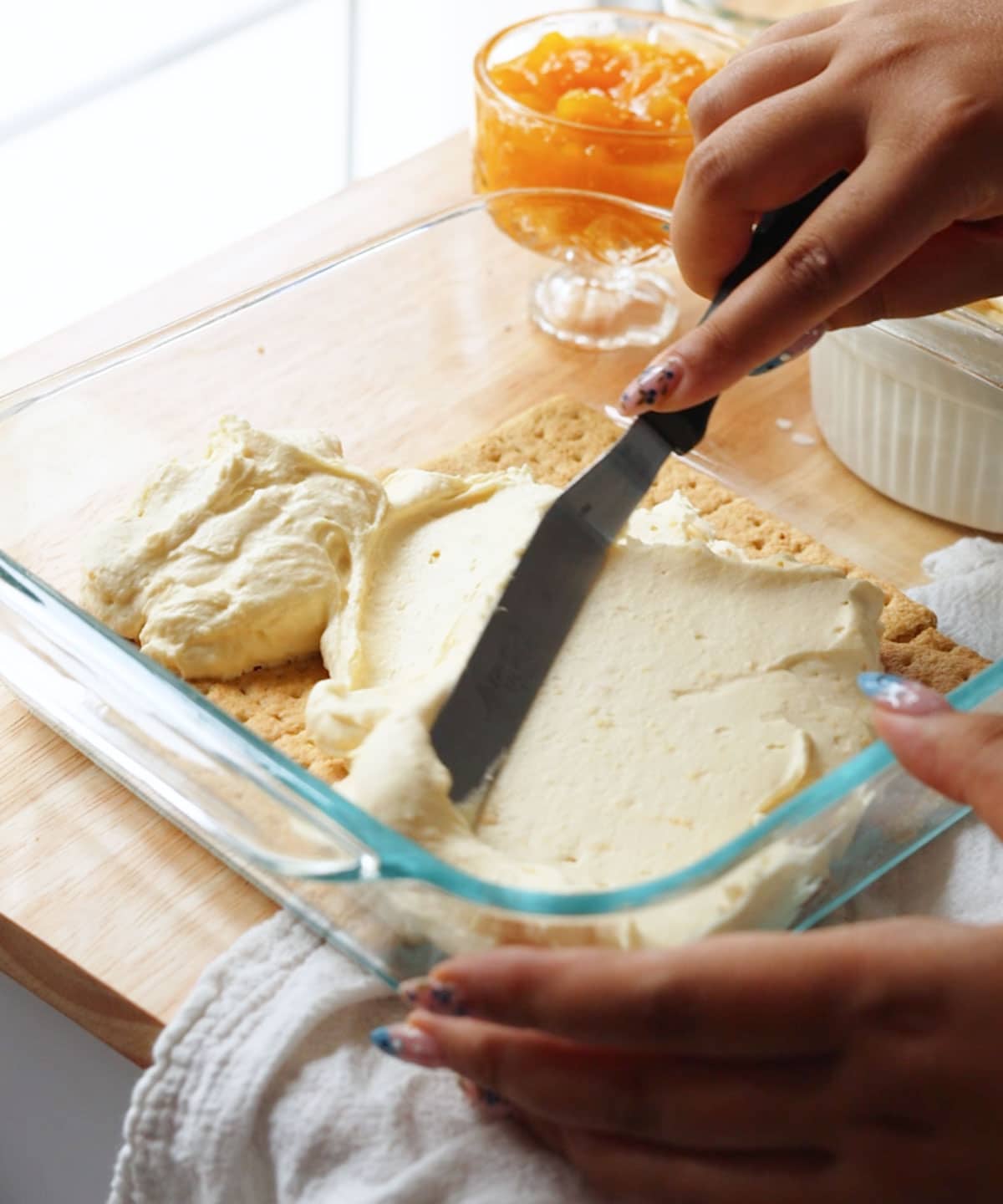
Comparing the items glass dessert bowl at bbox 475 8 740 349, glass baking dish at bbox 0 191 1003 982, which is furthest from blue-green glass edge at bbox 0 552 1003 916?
glass dessert bowl at bbox 475 8 740 349

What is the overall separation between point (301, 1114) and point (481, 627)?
0.36 meters

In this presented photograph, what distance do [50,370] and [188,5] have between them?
1.41 meters

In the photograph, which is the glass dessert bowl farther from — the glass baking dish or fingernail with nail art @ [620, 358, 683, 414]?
fingernail with nail art @ [620, 358, 683, 414]

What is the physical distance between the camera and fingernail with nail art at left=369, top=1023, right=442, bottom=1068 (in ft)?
2.86

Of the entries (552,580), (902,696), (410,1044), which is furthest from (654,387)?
(410,1044)

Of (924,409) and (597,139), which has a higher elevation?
(597,139)

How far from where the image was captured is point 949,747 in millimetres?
924

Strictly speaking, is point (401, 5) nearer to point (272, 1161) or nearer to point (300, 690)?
point (300, 690)

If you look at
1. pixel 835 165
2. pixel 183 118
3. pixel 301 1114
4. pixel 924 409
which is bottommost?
pixel 183 118

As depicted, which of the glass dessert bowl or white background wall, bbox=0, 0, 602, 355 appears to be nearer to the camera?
the glass dessert bowl

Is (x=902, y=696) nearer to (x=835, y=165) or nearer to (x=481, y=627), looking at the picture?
(x=481, y=627)

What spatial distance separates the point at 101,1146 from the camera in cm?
120

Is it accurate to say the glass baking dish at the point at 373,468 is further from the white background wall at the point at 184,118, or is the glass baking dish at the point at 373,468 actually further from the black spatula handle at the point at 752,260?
the white background wall at the point at 184,118

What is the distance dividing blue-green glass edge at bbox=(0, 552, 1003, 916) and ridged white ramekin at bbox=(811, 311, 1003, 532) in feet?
1.41
